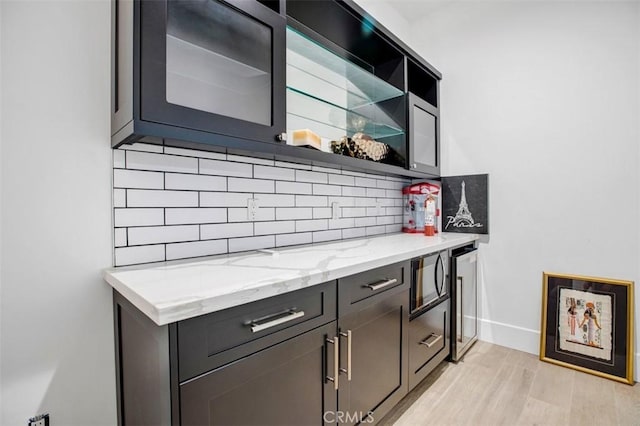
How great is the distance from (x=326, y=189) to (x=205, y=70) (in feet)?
3.52

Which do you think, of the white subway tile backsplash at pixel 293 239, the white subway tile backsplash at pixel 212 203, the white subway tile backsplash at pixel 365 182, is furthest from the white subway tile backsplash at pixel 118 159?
the white subway tile backsplash at pixel 365 182

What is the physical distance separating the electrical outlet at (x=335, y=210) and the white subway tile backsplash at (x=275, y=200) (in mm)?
358

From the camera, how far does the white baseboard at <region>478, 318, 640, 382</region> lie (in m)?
2.37

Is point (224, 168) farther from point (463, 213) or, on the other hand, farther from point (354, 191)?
point (463, 213)

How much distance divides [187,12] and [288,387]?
1334 mm

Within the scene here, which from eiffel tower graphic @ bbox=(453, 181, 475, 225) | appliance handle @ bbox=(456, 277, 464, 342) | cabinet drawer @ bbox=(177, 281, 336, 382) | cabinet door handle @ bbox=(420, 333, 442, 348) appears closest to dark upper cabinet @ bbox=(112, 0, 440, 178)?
cabinet drawer @ bbox=(177, 281, 336, 382)

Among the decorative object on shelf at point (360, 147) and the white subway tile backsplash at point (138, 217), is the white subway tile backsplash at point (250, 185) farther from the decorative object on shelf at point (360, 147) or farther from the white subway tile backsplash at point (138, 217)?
the decorative object on shelf at point (360, 147)

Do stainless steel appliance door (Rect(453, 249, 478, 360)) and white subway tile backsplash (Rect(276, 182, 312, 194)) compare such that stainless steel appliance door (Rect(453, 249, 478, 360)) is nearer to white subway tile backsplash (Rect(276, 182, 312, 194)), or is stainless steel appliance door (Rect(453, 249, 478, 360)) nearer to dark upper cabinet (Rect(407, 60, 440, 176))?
dark upper cabinet (Rect(407, 60, 440, 176))

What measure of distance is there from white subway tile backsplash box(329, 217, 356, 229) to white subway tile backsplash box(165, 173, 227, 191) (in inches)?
32.5

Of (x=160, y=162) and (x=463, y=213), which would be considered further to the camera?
(x=463, y=213)

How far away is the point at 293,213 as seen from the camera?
184 centimetres

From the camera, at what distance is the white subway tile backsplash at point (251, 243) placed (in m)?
1.55

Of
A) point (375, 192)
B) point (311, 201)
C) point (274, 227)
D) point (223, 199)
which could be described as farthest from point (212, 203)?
point (375, 192)

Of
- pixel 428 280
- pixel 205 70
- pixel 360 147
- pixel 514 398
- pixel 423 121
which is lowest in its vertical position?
pixel 514 398
